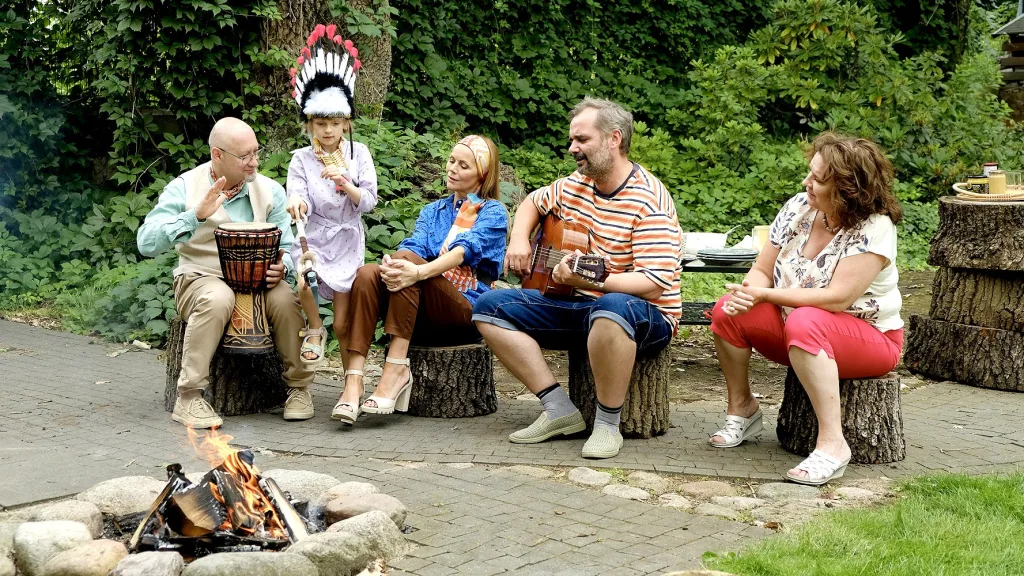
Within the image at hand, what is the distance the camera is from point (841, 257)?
4781mm

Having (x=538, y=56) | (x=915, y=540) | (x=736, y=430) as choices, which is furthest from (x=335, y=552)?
(x=538, y=56)

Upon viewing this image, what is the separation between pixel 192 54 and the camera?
9.27 m

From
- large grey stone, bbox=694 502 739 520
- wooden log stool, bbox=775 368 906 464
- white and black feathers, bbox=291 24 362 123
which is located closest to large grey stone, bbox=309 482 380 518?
large grey stone, bbox=694 502 739 520

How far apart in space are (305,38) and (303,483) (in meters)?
5.96

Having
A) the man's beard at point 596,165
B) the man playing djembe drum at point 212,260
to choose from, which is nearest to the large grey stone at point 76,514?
the man playing djembe drum at point 212,260

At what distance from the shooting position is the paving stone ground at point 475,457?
385 centimetres

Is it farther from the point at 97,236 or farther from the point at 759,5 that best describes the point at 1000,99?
the point at 97,236

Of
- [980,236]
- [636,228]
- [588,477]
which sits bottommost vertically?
[588,477]

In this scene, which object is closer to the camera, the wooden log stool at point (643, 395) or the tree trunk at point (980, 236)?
the wooden log stool at point (643, 395)

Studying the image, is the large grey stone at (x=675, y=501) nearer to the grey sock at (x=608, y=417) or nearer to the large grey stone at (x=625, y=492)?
the large grey stone at (x=625, y=492)

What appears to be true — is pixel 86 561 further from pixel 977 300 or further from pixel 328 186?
pixel 977 300

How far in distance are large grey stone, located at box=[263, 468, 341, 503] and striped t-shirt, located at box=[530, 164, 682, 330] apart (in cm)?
171

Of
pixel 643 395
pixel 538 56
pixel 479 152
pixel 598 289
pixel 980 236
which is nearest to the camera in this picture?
pixel 598 289

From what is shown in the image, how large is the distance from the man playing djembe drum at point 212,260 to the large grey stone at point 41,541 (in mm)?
1878
